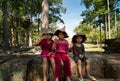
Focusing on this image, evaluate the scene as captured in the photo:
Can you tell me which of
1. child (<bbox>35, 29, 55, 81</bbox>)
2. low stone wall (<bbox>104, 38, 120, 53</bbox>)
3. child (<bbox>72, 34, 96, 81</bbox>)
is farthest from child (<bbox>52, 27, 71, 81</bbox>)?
low stone wall (<bbox>104, 38, 120, 53</bbox>)

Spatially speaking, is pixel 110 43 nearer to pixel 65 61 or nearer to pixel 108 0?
pixel 65 61

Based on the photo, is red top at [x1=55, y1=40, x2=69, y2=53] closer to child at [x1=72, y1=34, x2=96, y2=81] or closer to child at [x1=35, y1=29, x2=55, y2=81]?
Result: child at [x1=35, y1=29, x2=55, y2=81]

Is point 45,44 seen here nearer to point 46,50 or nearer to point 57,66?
point 46,50

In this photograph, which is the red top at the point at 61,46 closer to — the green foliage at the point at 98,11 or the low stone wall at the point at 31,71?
the low stone wall at the point at 31,71

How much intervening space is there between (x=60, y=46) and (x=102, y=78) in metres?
1.91

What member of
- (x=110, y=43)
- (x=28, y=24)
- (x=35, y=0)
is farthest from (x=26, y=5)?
(x=110, y=43)

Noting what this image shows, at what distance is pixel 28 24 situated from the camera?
44.2m

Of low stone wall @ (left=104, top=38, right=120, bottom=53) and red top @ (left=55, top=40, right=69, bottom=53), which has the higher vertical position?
red top @ (left=55, top=40, right=69, bottom=53)

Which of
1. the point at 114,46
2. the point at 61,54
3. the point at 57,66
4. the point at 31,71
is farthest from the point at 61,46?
the point at 114,46

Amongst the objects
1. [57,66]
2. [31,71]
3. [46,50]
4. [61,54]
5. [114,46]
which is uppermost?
[46,50]

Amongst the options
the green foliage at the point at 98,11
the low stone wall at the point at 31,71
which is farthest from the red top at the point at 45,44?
the green foliage at the point at 98,11

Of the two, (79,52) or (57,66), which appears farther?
(79,52)

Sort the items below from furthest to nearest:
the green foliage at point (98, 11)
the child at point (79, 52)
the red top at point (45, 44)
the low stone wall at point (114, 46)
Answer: the green foliage at point (98, 11)
the low stone wall at point (114, 46)
the child at point (79, 52)
the red top at point (45, 44)

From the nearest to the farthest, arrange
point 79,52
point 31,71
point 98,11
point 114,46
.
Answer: point 79,52 < point 31,71 < point 114,46 < point 98,11
